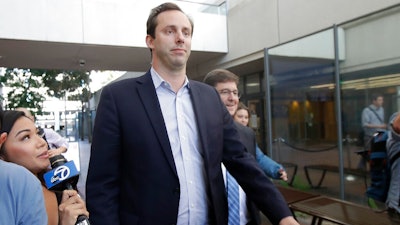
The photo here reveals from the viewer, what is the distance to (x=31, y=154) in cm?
153

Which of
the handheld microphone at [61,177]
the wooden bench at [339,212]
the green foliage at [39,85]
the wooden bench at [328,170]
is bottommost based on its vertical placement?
the wooden bench at [328,170]

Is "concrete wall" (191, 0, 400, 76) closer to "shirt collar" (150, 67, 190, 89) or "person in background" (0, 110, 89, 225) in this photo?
"shirt collar" (150, 67, 190, 89)

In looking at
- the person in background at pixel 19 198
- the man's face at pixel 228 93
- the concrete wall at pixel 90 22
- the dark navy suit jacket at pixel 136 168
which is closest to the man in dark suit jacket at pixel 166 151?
the dark navy suit jacket at pixel 136 168

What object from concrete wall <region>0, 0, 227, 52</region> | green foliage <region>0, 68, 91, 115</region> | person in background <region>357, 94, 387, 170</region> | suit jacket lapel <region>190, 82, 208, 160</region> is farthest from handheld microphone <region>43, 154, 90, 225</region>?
green foliage <region>0, 68, 91, 115</region>

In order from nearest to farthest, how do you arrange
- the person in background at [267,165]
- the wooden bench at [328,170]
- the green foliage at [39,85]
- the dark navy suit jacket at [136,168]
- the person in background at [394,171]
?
the dark navy suit jacket at [136,168] → the person in background at [394,171] → the person in background at [267,165] → the wooden bench at [328,170] → the green foliage at [39,85]

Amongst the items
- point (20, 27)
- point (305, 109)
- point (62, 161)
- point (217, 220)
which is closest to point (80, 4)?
point (20, 27)

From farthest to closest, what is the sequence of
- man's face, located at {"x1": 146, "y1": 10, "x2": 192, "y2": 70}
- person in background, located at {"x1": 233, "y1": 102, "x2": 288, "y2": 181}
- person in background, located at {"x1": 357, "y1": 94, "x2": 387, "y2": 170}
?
person in background, located at {"x1": 357, "y1": 94, "x2": 387, "y2": 170} → person in background, located at {"x1": 233, "y1": 102, "x2": 288, "y2": 181} → man's face, located at {"x1": 146, "y1": 10, "x2": 192, "y2": 70}

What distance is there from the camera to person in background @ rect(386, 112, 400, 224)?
2.65m

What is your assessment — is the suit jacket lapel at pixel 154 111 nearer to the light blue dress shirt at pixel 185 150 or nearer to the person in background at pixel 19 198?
the light blue dress shirt at pixel 185 150

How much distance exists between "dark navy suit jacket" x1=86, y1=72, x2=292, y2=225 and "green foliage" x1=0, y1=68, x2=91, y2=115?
28.6ft

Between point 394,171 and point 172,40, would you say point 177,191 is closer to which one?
point 172,40

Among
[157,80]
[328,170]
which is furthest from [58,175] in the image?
[328,170]

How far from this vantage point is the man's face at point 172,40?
59.7 inches

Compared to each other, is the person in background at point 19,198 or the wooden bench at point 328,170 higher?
the person in background at point 19,198
